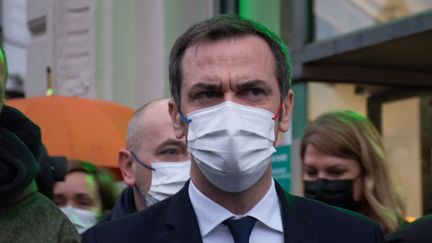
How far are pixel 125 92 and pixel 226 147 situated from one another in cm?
863

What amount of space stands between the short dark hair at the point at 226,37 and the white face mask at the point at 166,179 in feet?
4.43

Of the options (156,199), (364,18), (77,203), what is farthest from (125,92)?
(156,199)

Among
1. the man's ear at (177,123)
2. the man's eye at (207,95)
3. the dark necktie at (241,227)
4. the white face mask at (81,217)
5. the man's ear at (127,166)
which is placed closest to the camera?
the dark necktie at (241,227)

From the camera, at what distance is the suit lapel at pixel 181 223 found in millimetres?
2391

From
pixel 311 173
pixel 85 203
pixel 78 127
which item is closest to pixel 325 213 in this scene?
pixel 311 173

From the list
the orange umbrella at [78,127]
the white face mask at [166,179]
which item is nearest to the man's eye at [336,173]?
the white face mask at [166,179]

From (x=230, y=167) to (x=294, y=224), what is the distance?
0.24m

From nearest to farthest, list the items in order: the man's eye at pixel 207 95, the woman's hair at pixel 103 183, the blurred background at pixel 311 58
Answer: the man's eye at pixel 207 95 → the woman's hair at pixel 103 183 → the blurred background at pixel 311 58

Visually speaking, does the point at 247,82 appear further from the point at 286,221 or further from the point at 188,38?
the point at 286,221

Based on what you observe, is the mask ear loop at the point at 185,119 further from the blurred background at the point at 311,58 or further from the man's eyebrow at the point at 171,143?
the blurred background at the point at 311,58

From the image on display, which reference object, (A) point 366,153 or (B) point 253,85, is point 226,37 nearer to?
(B) point 253,85

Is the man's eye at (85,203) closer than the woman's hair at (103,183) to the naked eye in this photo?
Yes

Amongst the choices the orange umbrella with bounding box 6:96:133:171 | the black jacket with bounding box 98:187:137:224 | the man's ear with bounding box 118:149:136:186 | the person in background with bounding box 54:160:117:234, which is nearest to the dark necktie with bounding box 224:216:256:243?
the black jacket with bounding box 98:187:137:224

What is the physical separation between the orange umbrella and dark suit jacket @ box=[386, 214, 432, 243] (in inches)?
161
